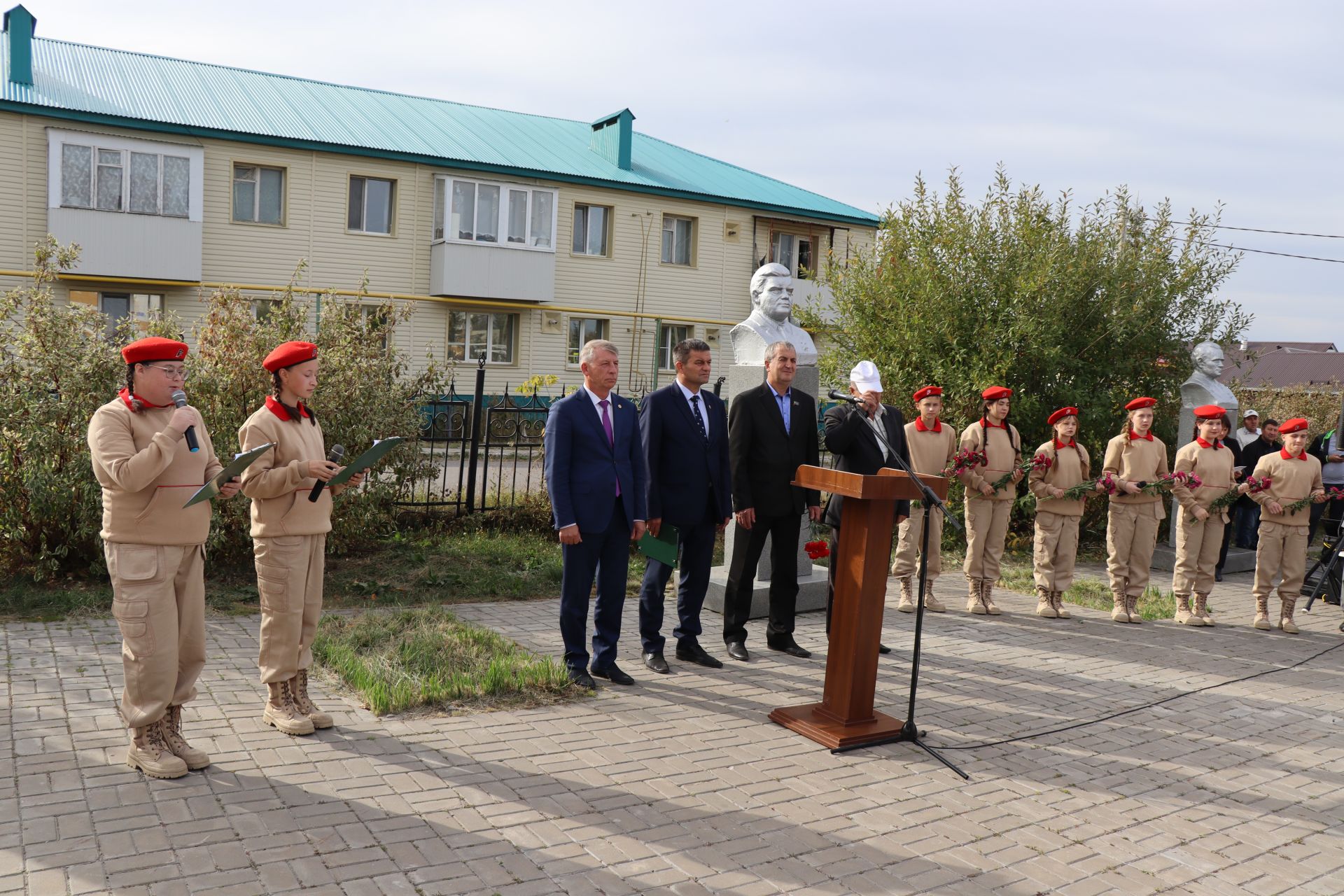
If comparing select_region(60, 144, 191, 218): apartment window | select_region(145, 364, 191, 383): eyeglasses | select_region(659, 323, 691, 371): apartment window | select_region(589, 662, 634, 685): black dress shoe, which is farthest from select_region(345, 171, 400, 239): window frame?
select_region(145, 364, 191, 383): eyeglasses

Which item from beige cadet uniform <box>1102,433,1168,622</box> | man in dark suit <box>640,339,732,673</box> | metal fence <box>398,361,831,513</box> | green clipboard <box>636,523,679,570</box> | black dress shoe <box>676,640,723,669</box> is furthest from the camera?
metal fence <box>398,361,831,513</box>

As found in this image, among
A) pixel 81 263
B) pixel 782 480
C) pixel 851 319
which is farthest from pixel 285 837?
pixel 81 263

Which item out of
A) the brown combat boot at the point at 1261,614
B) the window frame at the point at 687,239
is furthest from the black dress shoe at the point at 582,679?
the window frame at the point at 687,239

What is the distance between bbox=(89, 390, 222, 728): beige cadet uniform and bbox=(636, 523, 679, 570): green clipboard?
2747mm

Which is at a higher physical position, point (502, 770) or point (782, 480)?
point (782, 480)

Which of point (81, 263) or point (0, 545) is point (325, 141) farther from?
point (0, 545)

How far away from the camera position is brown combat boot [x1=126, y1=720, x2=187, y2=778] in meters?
4.38

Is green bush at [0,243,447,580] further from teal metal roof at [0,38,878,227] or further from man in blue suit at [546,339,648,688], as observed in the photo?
teal metal roof at [0,38,878,227]

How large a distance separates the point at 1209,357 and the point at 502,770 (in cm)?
1143

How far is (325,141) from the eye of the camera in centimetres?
2264

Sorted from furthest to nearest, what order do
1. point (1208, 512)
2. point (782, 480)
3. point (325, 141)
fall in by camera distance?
point (325, 141) → point (1208, 512) → point (782, 480)

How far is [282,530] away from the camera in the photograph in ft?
16.0

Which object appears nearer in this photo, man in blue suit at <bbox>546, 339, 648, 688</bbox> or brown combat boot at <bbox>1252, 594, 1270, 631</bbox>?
man in blue suit at <bbox>546, 339, 648, 688</bbox>

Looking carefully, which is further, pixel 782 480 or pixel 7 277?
pixel 7 277
